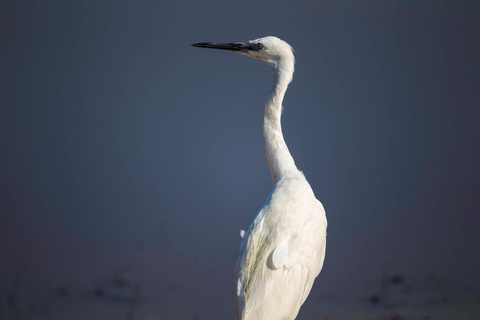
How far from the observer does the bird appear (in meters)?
3.08

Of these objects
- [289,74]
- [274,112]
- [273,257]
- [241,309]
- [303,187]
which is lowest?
[241,309]

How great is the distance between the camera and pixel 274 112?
3.83m

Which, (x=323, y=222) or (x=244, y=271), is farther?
(x=323, y=222)

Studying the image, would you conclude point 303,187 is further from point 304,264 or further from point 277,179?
point 304,264

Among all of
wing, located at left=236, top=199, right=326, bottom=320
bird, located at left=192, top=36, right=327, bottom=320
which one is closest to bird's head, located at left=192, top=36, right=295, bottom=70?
bird, located at left=192, top=36, right=327, bottom=320

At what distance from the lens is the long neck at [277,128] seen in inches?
150

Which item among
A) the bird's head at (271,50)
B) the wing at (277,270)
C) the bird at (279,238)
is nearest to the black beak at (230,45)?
the bird's head at (271,50)

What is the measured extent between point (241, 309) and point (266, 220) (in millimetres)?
532

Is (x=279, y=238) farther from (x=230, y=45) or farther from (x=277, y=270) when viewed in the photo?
(x=230, y=45)

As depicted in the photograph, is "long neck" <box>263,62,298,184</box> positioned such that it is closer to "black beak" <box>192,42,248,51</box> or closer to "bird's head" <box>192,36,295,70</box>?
"bird's head" <box>192,36,295,70</box>

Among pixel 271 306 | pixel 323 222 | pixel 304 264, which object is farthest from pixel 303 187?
pixel 271 306

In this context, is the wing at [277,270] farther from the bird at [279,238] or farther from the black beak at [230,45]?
the black beak at [230,45]

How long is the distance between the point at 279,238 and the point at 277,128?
2.77ft

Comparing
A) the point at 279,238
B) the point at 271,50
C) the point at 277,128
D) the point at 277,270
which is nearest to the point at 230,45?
the point at 271,50
